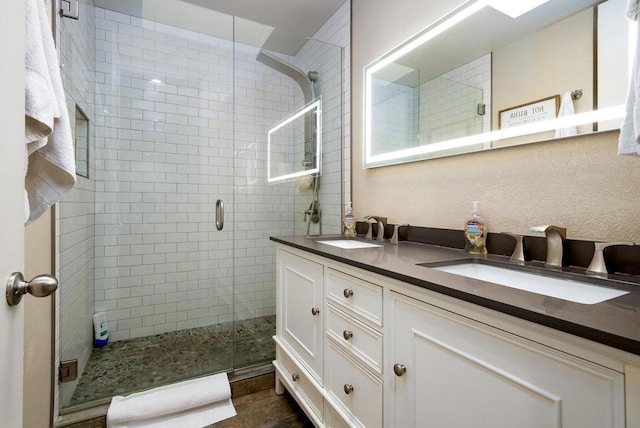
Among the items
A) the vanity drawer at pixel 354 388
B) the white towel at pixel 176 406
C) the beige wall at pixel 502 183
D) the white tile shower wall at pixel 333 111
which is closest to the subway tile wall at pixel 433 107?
the beige wall at pixel 502 183

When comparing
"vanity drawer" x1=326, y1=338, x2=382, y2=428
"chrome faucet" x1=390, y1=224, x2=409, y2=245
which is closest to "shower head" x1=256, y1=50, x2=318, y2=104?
"chrome faucet" x1=390, y1=224, x2=409, y2=245

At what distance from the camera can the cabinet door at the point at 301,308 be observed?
133 cm

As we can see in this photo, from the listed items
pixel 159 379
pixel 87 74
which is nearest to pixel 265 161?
pixel 87 74

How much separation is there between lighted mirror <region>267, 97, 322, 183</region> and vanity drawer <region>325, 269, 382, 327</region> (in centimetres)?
124

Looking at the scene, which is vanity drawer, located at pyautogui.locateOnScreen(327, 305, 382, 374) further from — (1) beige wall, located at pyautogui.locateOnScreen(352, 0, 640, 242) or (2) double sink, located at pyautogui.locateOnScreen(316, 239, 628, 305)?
(1) beige wall, located at pyautogui.locateOnScreen(352, 0, 640, 242)

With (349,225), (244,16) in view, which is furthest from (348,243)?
(244,16)

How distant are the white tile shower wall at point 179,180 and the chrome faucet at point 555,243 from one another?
1.67m

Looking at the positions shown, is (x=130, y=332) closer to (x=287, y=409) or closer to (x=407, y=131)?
(x=287, y=409)

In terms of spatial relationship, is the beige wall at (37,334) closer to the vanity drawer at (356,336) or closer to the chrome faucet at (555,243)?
the vanity drawer at (356,336)

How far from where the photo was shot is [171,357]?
79.9 inches

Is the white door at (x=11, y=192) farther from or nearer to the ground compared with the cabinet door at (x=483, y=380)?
farther from the ground

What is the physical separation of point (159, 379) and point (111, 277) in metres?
0.85

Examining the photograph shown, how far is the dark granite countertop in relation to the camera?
472mm

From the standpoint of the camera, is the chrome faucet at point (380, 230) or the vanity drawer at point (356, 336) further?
the chrome faucet at point (380, 230)
